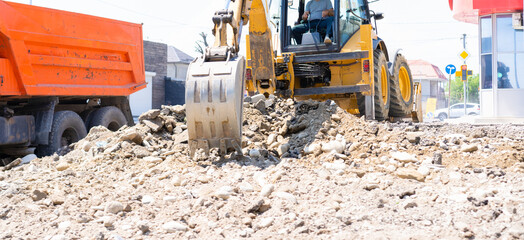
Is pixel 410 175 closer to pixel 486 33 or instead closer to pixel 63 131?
pixel 63 131

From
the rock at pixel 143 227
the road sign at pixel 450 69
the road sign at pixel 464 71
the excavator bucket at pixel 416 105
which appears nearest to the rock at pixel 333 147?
the rock at pixel 143 227

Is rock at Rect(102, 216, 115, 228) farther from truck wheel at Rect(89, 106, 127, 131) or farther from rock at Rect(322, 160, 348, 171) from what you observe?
truck wheel at Rect(89, 106, 127, 131)

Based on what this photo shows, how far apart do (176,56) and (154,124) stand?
3323 centimetres

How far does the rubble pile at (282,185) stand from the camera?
11.8 feet

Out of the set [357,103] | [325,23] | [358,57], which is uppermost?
[325,23]

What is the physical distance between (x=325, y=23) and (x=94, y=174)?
15.6 ft

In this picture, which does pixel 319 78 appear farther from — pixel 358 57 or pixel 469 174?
pixel 469 174

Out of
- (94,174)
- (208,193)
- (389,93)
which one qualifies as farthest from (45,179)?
(389,93)

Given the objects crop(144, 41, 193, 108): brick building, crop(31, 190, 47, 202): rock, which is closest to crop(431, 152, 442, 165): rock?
crop(31, 190, 47, 202): rock

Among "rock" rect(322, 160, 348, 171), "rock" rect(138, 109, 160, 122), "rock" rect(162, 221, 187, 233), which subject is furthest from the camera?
"rock" rect(138, 109, 160, 122)

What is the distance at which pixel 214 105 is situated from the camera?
5.13 metres

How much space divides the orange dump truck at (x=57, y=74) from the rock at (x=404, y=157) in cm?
493

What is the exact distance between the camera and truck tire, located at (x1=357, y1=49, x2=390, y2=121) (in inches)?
336

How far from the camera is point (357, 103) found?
8.60 meters
